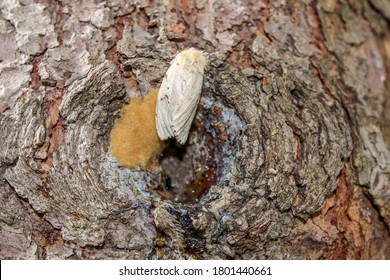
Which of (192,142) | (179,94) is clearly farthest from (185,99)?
(192,142)

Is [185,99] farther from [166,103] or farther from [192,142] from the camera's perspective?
[192,142]

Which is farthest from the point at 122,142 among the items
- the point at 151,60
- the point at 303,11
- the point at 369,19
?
the point at 369,19

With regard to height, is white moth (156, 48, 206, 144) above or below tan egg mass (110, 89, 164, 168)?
above

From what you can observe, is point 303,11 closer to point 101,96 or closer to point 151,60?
point 151,60

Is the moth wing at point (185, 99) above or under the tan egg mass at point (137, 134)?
above
